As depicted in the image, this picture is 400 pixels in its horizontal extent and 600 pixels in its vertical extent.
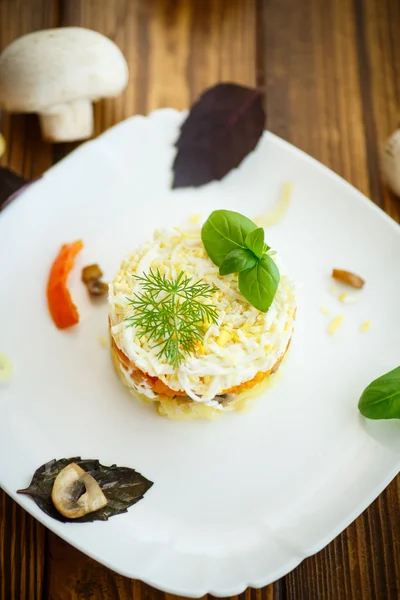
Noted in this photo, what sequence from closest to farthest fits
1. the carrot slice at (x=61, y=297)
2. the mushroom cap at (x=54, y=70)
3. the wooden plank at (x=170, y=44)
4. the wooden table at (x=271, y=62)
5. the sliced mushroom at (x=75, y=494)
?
1. the sliced mushroom at (x=75, y=494)
2. the carrot slice at (x=61, y=297)
3. the mushroom cap at (x=54, y=70)
4. the wooden table at (x=271, y=62)
5. the wooden plank at (x=170, y=44)

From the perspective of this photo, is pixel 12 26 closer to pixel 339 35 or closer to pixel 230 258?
pixel 339 35

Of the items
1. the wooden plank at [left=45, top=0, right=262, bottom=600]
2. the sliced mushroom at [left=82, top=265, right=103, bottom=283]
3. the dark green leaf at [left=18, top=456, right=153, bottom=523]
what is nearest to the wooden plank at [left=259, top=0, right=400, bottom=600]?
the wooden plank at [left=45, top=0, right=262, bottom=600]

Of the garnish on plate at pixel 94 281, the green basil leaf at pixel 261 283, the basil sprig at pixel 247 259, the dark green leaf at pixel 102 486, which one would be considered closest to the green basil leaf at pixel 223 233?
the basil sprig at pixel 247 259

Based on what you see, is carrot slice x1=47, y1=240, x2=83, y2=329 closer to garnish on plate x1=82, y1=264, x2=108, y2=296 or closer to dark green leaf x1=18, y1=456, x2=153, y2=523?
garnish on plate x1=82, y1=264, x2=108, y2=296

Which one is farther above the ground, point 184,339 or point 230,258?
point 230,258

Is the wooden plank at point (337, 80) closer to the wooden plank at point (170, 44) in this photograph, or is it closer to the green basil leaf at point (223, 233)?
the wooden plank at point (170, 44)

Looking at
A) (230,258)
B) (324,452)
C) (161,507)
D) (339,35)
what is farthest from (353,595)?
(339,35)
